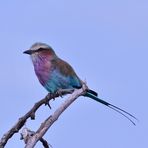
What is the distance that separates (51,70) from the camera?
5.22 m

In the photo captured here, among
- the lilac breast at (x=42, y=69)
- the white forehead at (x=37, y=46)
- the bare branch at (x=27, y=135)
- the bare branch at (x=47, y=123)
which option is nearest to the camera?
the bare branch at (x=47, y=123)

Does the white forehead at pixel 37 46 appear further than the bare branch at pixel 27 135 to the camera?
Yes

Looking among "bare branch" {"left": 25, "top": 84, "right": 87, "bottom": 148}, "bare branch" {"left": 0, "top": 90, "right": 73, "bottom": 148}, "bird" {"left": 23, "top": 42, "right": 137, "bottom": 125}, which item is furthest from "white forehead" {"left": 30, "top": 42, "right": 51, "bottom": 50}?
"bare branch" {"left": 25, "top": 84, "right": 87, "bottom": 148}

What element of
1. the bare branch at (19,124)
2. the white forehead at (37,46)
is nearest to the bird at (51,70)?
the white forehead at (37,46)

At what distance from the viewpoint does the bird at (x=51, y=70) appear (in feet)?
15.9

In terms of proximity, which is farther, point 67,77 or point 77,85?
point 67,77

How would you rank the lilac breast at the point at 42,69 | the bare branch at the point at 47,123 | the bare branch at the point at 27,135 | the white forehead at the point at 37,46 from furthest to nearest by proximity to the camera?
the lilac breast at the point at 42,69
the white forehead at the point at 37,46
the bare branch at the point at 27,135
the bare branch at the point at 47,123

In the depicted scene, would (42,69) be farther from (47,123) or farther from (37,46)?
(47,123)

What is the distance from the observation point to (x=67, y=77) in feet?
16.5

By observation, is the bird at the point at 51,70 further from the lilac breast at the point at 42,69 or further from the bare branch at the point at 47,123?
the bare branch at the point at 47,123

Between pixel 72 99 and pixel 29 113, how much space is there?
0.24 m

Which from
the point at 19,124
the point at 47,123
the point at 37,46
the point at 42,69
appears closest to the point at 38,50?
the point at 37,46

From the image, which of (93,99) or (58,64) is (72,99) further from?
(58,64)

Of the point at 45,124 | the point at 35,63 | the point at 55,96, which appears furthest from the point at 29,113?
the point at 35,63
